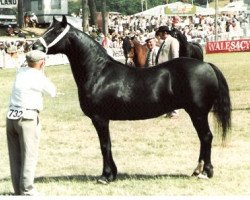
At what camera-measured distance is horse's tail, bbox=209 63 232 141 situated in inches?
367

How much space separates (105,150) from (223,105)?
178 cm

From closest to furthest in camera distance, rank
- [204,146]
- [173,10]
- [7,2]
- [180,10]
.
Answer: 1. [204,146]
2. [7,2]
3. [173,10]
4. [180,10]

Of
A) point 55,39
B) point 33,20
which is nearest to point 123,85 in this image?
point 55,39

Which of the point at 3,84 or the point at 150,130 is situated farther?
the point at 3,84

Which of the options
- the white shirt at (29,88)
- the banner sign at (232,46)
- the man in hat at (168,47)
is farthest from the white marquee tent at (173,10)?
the white shirt at (29,88)

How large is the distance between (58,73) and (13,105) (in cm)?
2551

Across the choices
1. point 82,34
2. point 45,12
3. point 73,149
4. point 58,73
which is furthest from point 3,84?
point 45,12

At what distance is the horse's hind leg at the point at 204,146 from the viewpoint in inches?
365

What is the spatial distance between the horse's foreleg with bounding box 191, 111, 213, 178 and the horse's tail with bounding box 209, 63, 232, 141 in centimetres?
28

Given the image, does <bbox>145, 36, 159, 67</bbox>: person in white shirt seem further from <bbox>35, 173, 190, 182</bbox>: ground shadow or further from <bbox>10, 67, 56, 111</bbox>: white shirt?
<bbox>10, 67, 56, 111</bbox>: white shirt

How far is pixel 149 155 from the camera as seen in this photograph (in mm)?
11164

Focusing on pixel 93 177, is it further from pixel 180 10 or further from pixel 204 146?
pixel 180 10

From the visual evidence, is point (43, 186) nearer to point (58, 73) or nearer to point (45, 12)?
point (58, 73)

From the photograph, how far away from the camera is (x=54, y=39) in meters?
9.15
